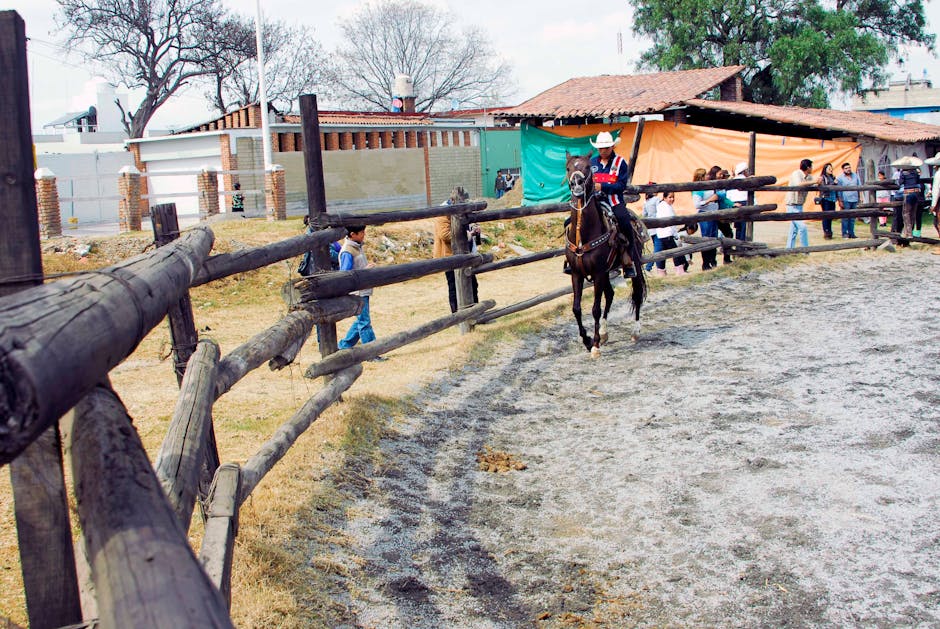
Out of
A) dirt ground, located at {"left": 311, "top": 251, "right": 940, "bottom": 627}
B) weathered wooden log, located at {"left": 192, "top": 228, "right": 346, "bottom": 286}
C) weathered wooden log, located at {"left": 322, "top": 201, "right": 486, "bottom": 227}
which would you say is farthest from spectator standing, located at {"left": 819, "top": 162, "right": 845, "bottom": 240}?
weathered wooden log, located at {"left": 192, "top": 228, "right": 346, "bottom": 286}

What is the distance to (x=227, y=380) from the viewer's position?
13.5 ft

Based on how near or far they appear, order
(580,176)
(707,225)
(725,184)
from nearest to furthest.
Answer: (580,176)
(725,184)
(707,225)

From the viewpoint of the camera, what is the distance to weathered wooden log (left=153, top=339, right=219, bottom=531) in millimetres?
2742

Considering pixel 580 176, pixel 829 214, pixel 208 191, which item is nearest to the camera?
pixel 580 176

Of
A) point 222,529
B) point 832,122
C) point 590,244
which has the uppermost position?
point 832,122

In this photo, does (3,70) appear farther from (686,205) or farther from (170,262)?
(686,205)

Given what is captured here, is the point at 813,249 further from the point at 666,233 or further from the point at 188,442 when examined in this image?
the point at 188,442

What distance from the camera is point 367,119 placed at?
33.3 meters

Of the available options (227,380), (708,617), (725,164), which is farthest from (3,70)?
(725,164)

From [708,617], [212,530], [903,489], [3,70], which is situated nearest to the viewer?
[3,70]

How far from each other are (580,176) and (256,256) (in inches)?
173

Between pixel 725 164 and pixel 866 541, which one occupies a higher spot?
pixel 725 164

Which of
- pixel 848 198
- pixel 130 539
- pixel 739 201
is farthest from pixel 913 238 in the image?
pixel 130 539

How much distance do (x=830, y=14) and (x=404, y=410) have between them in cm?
2809
